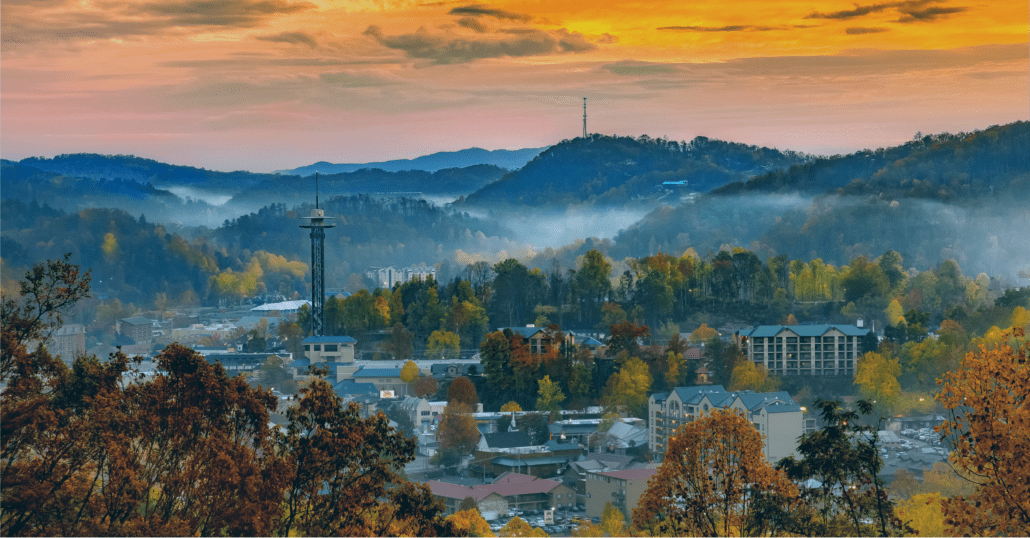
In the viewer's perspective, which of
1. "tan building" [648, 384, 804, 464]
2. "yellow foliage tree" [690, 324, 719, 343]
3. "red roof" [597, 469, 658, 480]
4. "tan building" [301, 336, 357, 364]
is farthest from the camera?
"tan building" [301, 336, 357, 364]

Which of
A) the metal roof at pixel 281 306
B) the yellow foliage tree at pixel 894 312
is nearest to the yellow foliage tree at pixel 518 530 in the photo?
the yellow foliage tree at pixel 894 312

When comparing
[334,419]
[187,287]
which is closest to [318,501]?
[334,419]

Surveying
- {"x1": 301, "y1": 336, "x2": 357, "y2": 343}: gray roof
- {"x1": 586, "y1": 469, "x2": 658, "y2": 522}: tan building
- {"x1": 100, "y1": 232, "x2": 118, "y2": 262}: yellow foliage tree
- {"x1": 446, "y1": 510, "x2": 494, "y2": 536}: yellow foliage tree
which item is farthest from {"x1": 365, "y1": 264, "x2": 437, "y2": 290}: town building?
{"x1": 446, "y1": 510, "x2": 494, "y2": 536}: yellow foliage tree

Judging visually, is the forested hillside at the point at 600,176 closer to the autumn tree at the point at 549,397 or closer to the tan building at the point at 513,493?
the autumn tree at the point at 549,397

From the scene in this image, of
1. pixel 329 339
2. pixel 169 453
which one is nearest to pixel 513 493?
pixel 329 339

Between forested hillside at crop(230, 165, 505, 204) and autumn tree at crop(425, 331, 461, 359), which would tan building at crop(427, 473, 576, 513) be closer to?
autumn tree at crop(425, 331, 461, 359)

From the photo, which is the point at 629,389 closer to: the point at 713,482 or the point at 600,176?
the point at 713,482
